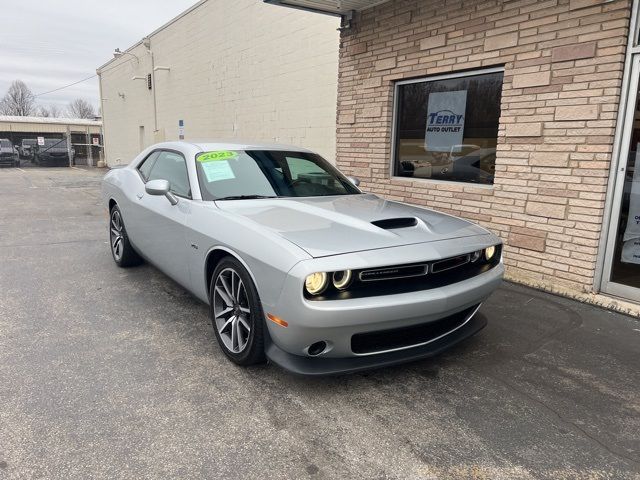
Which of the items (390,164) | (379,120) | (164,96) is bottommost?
(390,164)

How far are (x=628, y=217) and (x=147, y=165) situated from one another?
4794 mm

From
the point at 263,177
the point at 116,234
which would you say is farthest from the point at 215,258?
the point at 116,234

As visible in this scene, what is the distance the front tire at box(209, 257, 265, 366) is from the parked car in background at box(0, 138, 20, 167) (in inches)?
1193

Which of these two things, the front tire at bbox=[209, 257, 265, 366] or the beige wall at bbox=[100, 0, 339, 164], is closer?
the front tire at bbox=[209, 257, 265, 366]

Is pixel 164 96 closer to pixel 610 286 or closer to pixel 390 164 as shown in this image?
pixel 390 164

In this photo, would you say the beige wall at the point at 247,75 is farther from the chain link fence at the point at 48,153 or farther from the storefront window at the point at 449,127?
the chain link fence at the point at 48,153

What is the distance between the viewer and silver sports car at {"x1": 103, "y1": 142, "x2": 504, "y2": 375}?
260 centimetres

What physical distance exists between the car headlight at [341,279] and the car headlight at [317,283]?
0.07 m

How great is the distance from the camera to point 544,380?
10.2ft

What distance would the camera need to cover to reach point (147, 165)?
5059 millimetres

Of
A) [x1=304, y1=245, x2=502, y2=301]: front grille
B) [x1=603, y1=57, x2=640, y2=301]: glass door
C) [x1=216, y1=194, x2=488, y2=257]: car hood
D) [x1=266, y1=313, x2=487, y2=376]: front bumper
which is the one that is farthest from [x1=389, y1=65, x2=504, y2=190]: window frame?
[x1=266, y1=313, x2=487, y2=376]: front bumper

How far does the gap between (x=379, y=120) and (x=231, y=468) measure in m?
5.59

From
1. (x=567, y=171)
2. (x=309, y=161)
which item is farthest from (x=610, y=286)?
(x=309, y=161)

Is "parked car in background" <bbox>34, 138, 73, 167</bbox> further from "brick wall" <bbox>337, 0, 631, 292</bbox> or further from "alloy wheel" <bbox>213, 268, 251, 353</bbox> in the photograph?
"alloy wheel" <bbox>213, 268, 251, 353</bbox>
